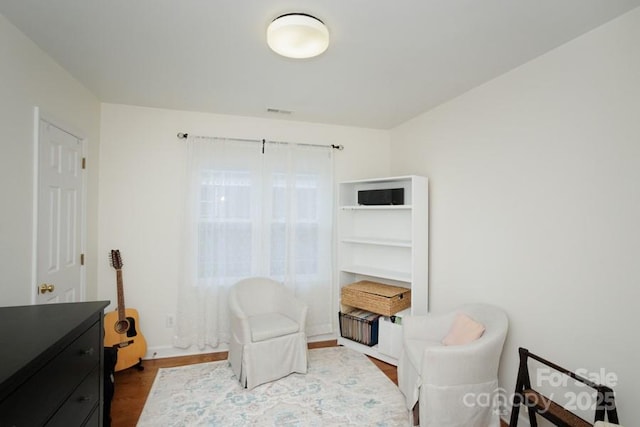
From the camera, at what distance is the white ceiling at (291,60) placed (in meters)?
1.56

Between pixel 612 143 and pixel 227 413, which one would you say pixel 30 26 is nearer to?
pixel 227 413

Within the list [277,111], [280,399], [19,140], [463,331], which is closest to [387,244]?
[463,331]

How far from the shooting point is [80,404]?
126cm

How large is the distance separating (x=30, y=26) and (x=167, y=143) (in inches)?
56.0

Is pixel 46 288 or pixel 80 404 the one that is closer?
pixel 80 404

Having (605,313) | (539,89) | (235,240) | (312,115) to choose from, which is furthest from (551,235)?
(235,240)

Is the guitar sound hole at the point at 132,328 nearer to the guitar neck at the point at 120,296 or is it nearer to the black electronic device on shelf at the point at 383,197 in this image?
the guitar neck at the point at 120,296

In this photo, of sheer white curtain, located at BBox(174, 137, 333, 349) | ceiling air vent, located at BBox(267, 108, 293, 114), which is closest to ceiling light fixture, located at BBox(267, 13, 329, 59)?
ceiling air vent, located at BBox(267, 108, 293, 114)

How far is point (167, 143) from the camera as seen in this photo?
3.12 m

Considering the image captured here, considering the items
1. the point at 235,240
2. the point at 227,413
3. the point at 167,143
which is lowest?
the point at 227,413

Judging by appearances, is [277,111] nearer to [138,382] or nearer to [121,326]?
[121,326]

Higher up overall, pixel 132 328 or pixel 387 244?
pixel 387 244

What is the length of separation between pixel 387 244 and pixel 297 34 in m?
2.05

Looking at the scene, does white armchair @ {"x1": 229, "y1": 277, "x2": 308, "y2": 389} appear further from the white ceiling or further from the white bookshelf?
the white ceiling
